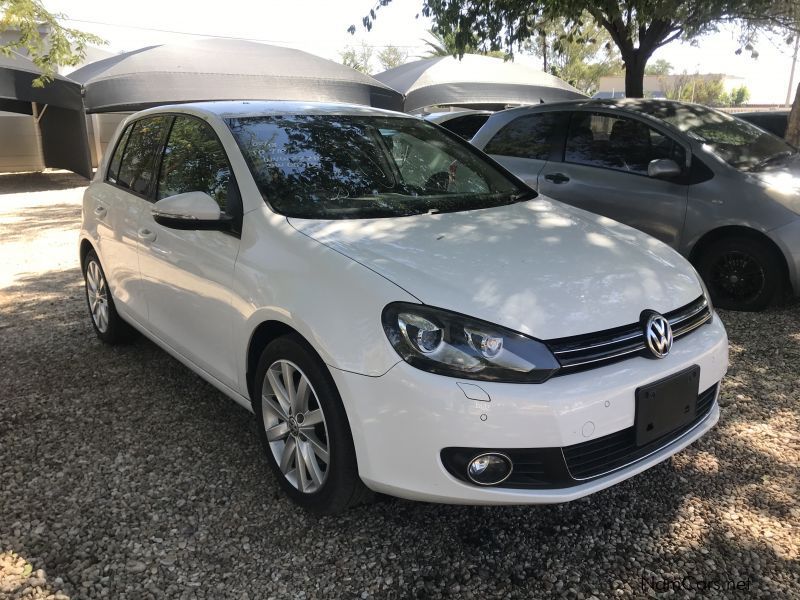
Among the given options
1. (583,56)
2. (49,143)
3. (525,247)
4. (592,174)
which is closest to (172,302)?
(525,247)

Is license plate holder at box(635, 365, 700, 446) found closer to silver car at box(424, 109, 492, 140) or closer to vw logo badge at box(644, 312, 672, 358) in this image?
vw logo badge at box(644, 312, 672, 358)

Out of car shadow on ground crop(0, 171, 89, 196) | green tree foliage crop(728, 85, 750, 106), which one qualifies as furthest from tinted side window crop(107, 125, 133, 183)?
green tree foliage crop(728, 85, 750, 106)

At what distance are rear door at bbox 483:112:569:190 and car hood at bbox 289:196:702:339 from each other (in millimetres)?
3030

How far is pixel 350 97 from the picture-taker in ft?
57.5

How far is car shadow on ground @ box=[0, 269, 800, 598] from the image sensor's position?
2.27 m

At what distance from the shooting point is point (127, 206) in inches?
150

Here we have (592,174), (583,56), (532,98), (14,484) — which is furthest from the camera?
(583,56)

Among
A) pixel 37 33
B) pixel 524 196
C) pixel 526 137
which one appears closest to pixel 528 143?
pixel 526 137

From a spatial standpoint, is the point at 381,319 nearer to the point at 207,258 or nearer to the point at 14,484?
the point at 207,258

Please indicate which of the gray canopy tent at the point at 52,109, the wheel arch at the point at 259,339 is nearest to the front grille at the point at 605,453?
the wheel arch at the point at 259,339

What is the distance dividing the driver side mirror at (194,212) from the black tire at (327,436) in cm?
65

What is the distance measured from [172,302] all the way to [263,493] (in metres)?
1.12

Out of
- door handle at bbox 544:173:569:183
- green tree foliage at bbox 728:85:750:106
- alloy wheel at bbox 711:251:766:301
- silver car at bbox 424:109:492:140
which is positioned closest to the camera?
alloy wheel at bbox 711:251:766:301

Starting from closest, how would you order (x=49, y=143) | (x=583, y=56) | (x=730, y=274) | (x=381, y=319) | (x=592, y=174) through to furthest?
(x=381, y=319)
(x=730, y=274)
(x=592, y=174)
(x=49, y=143)
(x=583, y=56)
